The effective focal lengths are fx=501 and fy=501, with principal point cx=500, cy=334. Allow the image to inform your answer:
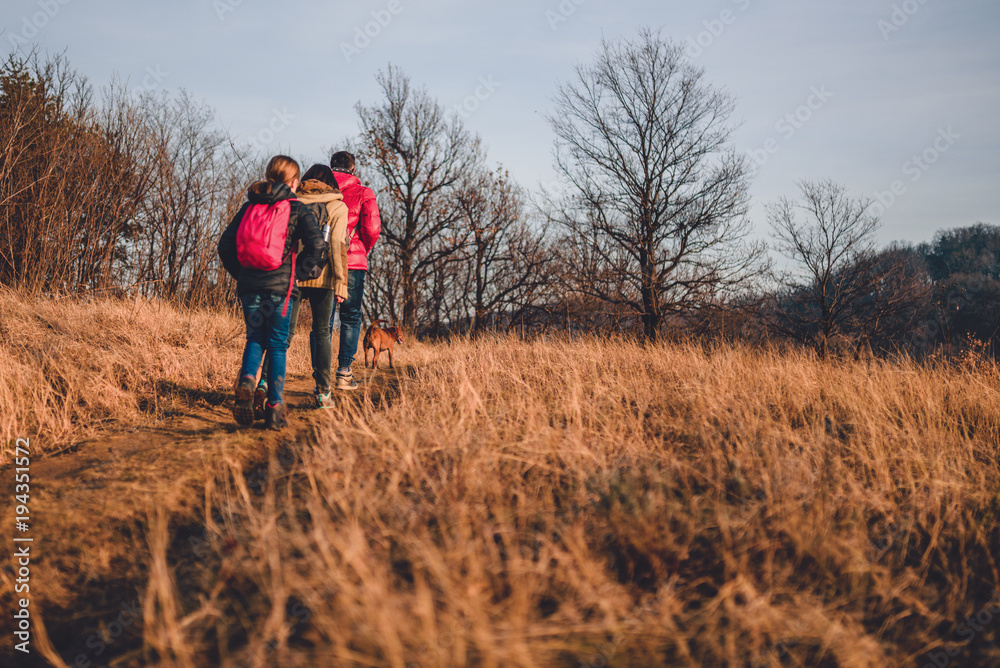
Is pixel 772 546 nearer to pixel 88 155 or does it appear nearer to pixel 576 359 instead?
pixel 576 359

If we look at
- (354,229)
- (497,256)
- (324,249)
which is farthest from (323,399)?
(497,256)

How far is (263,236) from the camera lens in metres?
3.44

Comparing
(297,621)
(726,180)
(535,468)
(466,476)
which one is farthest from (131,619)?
(726,180)

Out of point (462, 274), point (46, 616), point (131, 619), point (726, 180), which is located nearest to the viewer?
point (131, 619)

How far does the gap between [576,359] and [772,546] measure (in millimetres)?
3675

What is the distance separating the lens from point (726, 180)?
50.3 ft

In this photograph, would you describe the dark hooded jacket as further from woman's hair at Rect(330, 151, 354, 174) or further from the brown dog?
the brown dog

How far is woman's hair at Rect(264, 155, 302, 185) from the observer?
12.0 feet

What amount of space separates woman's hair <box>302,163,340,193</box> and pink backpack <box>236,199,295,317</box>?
72 cm

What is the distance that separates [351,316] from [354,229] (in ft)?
2.65

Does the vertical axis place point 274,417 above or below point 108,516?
above

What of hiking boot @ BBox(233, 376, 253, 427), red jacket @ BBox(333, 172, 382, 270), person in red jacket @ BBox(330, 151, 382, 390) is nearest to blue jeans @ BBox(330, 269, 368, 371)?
person in red jacket @ BBox(330, 151, 382, 390)

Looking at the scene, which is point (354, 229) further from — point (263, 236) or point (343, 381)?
point (343, 381)

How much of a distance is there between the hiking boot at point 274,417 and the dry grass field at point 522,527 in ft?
0.29
